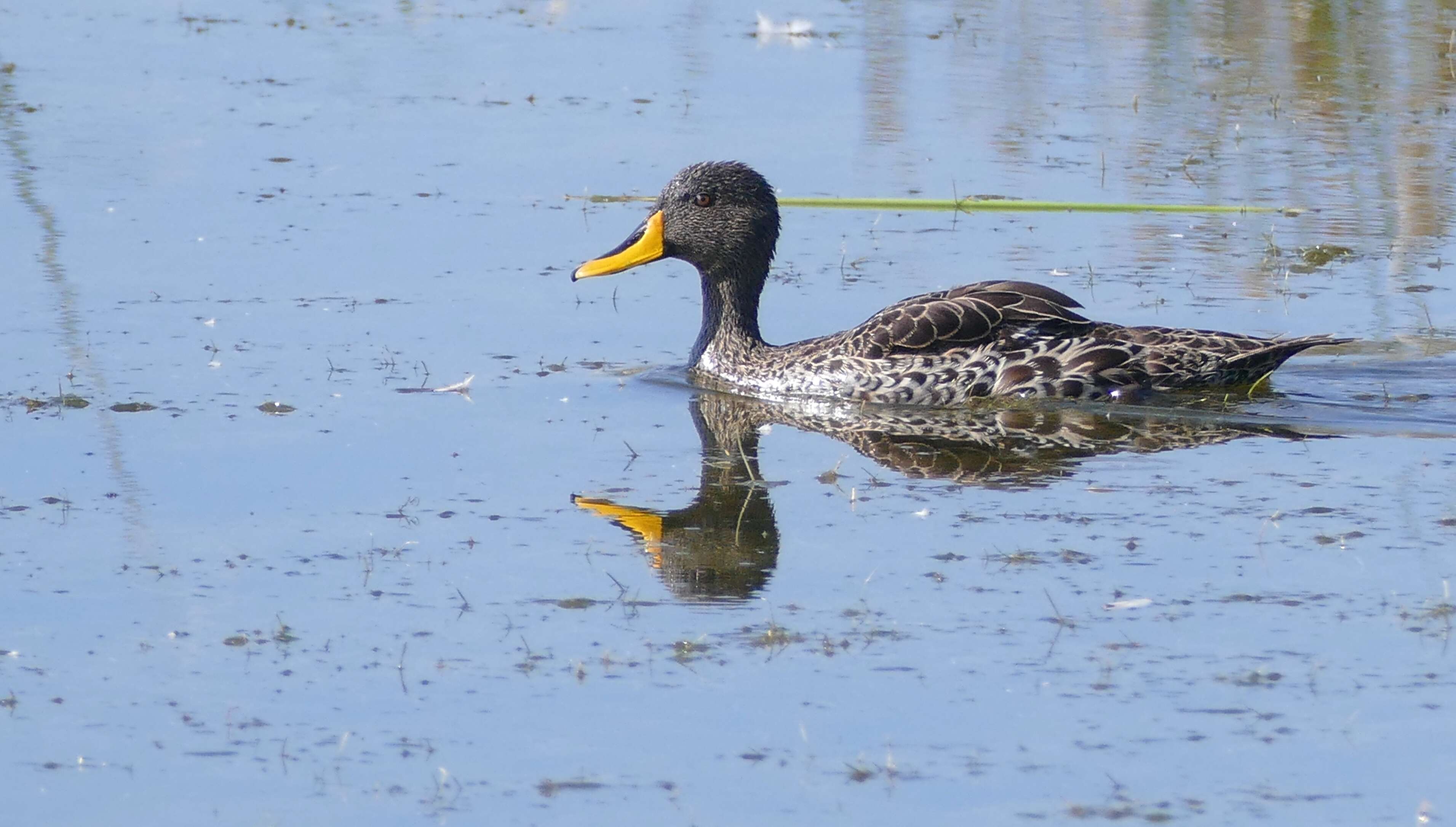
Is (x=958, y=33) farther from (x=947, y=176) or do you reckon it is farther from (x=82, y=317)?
(x=82, y=317)

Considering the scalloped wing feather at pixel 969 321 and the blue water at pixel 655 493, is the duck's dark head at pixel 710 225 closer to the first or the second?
the blue water at pixel 655 493

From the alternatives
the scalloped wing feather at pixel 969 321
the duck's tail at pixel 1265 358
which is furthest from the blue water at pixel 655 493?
the scalloped wing feather at pixel 969 321

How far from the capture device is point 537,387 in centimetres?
1062

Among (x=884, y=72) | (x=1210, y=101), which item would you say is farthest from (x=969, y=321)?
(x=884, y=72)

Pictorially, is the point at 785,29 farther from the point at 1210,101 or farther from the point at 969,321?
the point at 969,321

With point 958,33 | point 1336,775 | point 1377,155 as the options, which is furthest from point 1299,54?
point 1336,775

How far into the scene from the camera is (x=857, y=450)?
9.73 m

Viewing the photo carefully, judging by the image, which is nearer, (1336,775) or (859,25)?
(1336,775)

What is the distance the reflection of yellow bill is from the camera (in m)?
8.13

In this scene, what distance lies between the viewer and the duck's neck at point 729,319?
1136 centimetres

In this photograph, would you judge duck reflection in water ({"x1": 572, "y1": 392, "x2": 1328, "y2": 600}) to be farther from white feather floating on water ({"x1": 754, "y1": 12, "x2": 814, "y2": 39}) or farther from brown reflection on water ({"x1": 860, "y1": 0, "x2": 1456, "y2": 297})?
white feather floating on water ({"x1": 754, "y1": 12, "x2": 814, "y2": 39})

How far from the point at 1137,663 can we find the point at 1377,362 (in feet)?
16.3

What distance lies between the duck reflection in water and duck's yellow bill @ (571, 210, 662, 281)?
1044 mm

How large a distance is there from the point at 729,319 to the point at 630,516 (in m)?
3.29
